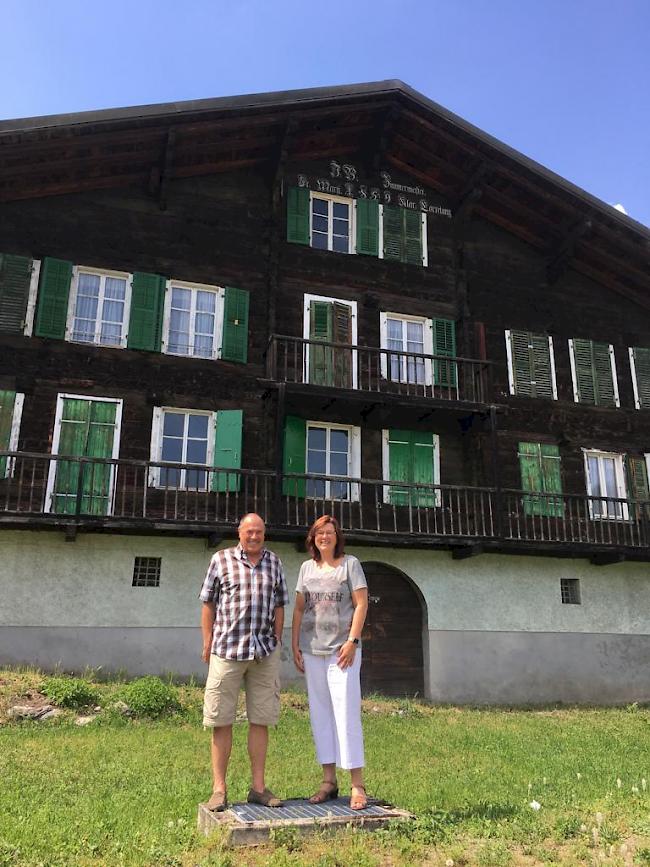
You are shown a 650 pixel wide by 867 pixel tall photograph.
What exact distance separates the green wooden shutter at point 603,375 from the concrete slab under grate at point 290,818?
54.0 feet

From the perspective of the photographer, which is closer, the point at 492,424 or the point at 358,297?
the point at 492,424

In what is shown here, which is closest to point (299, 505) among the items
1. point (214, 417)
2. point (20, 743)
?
point (214, 417)

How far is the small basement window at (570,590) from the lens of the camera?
1784 cm

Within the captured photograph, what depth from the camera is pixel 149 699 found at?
11711mm

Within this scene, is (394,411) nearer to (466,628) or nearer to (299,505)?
(299,505)

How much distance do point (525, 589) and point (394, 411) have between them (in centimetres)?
503

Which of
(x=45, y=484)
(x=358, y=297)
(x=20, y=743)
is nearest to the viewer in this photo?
(x=20, y=743)

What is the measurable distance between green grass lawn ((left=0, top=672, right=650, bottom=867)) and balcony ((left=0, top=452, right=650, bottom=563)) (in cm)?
329

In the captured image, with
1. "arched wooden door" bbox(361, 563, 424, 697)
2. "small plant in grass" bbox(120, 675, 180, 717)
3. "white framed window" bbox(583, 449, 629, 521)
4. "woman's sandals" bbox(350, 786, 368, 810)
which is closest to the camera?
"woman's sandals" bbox(350, 786, 368, 810)

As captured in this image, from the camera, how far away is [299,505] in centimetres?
1633

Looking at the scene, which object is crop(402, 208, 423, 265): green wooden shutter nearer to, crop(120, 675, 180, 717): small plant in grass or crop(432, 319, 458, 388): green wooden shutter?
crop(432, 319, 458, 388): green wooden shutter

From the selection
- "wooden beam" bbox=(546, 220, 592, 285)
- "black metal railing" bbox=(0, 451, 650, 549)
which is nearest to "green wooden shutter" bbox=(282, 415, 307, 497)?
"black metal railing" bbox=(0, 451, 650, 549)

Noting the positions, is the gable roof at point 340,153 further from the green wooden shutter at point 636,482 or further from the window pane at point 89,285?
the green wooden shutter at point 636,482

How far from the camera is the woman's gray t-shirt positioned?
548cm
